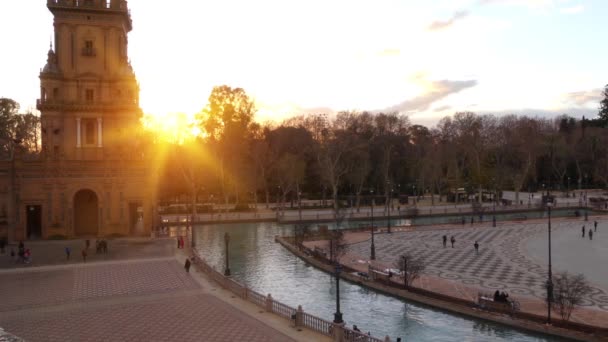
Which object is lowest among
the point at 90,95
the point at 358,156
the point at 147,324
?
the point at 147,324

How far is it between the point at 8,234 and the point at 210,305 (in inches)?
1258

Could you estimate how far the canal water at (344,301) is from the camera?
74.3 feet

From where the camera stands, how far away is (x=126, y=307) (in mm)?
24766

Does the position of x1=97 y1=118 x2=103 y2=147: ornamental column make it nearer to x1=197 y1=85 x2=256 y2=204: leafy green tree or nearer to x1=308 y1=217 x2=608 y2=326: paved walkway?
x1=197 y1=85 x2=256 y2=204: leafy green tree

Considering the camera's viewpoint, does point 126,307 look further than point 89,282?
No

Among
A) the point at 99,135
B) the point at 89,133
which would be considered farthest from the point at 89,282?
the point at 89,133

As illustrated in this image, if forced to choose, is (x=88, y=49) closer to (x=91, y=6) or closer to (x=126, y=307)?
(x=91, y=6)

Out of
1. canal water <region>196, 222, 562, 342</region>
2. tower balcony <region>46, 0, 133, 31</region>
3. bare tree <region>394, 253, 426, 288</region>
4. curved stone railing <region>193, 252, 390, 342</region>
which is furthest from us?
tower balcony <region>46, 0, 133, 31</region>

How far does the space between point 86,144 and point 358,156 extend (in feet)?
151

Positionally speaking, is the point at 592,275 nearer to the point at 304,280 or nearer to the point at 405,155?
the point at 304,280

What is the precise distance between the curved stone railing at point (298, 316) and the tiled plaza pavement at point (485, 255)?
42.8 ft

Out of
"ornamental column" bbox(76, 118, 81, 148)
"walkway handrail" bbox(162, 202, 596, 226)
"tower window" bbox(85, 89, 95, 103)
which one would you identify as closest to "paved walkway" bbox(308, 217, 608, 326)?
"walkway handrail" bbox(162, 202, 596, 226)

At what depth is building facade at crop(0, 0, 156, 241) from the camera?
4862 centimetres

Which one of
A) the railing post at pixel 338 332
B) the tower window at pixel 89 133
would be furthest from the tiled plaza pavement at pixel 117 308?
the tower window at pixel 89 133
